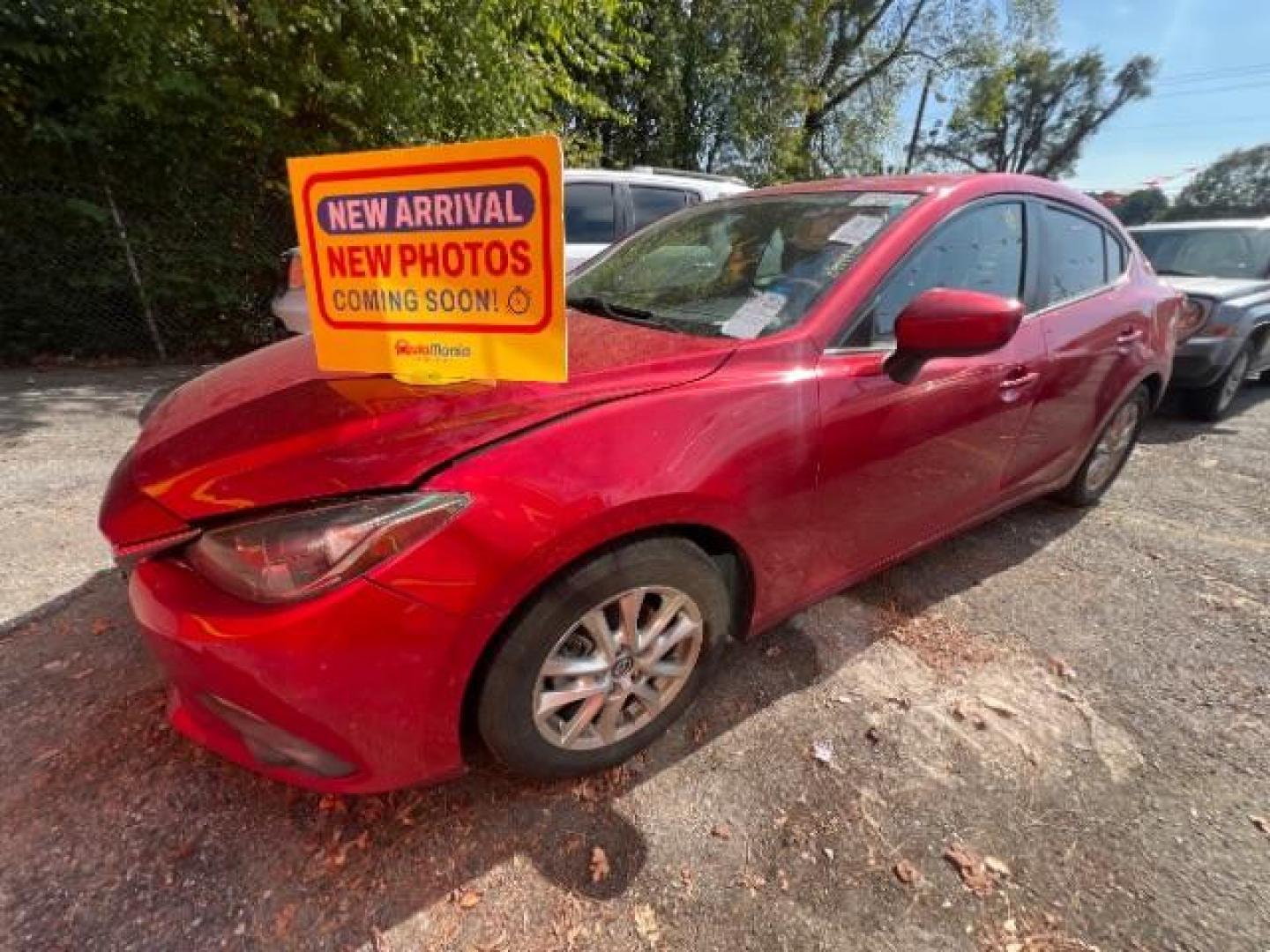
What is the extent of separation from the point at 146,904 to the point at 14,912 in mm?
265

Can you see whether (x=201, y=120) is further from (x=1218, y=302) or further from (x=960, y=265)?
(x=1218, y=302)

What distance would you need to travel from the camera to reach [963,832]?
161 cm

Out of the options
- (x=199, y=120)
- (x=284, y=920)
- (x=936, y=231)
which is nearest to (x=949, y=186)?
(x=936, y=231)

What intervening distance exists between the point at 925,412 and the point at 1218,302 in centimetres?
450

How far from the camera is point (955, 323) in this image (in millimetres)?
1657

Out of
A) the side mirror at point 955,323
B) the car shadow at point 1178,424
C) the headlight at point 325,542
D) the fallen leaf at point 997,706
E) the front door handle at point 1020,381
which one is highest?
the side mirror at point 955,323

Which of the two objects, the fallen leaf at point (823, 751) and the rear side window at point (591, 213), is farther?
the rear side window at point (591, 213)

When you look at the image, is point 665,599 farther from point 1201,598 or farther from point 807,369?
point 1201,598

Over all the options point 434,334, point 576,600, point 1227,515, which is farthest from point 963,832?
point 1227,515

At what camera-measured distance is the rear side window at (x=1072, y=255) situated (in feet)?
8.24

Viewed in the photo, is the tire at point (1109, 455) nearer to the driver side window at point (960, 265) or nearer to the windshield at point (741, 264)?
the driver side window at point (960, 265)

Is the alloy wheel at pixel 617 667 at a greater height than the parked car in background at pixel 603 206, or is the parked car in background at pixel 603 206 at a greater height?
the parked car in background at pixel 603 206

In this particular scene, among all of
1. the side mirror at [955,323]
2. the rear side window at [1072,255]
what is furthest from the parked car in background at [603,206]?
the side mirror at [955,323]

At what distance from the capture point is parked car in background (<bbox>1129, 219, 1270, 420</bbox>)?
4.65m
